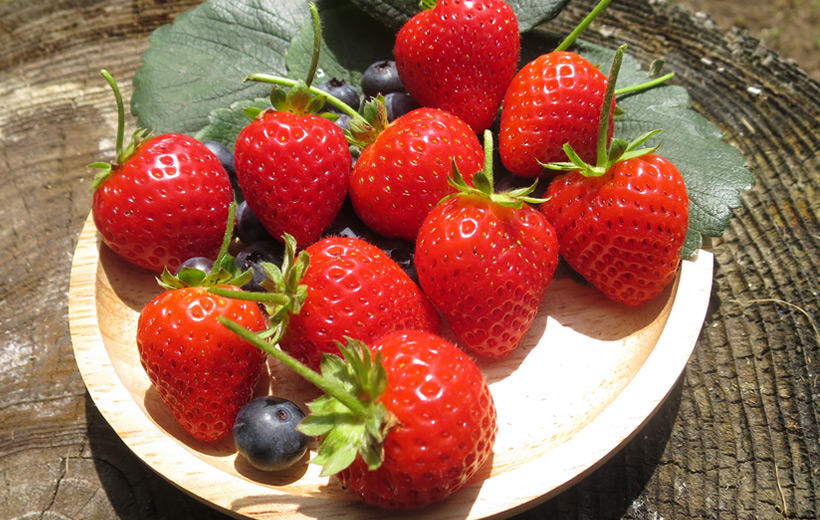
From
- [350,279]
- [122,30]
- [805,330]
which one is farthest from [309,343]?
[122,30]

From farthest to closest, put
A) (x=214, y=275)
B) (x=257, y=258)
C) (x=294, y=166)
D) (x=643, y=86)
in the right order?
(x=643, y=86), (x=257, y=258), (x=294, y=166), (x=214, y=275)

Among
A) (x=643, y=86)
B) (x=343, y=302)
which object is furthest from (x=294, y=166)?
(x=643, y=86)

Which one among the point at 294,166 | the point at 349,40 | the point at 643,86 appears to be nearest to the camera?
the point at 294,166

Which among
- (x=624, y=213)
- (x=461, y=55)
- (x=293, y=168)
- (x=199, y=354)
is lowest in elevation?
(x=199, y=354)

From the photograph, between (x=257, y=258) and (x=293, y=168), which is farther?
(x=257, y=258)

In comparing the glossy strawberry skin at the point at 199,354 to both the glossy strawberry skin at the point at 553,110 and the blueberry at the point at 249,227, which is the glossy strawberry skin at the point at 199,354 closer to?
the blueberry at the point at 249,227

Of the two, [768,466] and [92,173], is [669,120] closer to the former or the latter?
[768,466]

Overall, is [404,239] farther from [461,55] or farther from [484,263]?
[461,55]
